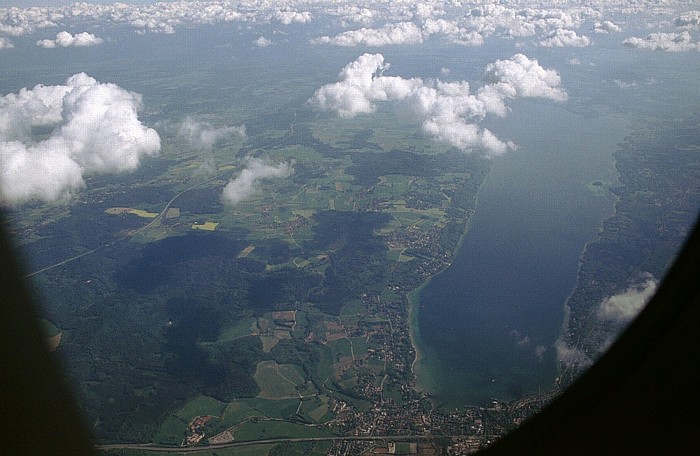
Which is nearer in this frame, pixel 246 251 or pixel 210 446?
pixel 210 446

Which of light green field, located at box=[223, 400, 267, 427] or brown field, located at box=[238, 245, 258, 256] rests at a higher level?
light green field, located at box=[223, 400, 267, 427]

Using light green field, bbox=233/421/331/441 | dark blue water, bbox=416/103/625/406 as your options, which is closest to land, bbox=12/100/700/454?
light green field, bbox=233/421/331/441

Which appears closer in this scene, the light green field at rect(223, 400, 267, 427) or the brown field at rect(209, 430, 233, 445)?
the brown field at rect(209, 430, 233, 445)

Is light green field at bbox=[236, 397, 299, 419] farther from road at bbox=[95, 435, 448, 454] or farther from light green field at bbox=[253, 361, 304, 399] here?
road at bbox=[95, 435, 448, 454]

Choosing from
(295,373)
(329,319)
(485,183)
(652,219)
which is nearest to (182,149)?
(485,183)

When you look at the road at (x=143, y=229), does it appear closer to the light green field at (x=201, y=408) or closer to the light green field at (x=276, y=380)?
the light green field at (x=201, y=408)

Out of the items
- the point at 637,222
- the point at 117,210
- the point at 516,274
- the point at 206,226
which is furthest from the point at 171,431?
the point at 637,222

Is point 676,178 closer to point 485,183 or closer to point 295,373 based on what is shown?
point 485,183

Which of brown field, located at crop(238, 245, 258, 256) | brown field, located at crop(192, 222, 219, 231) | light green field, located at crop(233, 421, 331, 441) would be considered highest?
light green field, located at crop(233, 421, 331, 441)

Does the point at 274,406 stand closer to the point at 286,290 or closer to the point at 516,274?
the point at 286,290
